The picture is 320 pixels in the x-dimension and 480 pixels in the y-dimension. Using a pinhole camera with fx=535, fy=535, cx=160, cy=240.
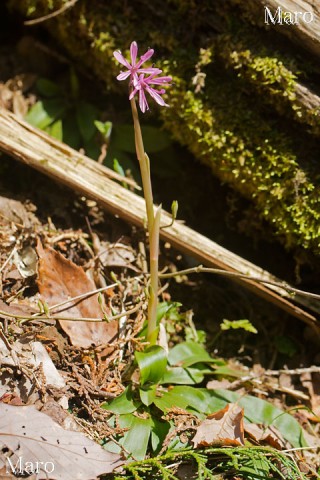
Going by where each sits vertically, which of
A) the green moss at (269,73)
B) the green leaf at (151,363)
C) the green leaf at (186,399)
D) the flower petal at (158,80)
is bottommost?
the green leaf at (186,399)

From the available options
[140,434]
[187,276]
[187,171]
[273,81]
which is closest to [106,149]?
[187,171]

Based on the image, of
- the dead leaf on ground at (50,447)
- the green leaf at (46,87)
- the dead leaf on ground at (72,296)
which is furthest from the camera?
the green leaf at (46,87)

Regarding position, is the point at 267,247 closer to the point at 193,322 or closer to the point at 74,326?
the point at 193,322

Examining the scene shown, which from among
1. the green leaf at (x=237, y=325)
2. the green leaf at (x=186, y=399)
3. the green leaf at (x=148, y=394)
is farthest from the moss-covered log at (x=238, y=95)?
the green leaf at (x=148, y=394)

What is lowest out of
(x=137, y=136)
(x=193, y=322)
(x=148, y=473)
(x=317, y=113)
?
(x=148, y=473)

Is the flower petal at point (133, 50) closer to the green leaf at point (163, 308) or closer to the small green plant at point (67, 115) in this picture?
the green leaf at point (163, 308)

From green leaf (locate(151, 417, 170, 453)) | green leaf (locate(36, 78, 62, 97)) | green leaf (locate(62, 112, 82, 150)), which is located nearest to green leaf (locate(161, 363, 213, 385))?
green leaf (locate(151, 417, 170, 453))
